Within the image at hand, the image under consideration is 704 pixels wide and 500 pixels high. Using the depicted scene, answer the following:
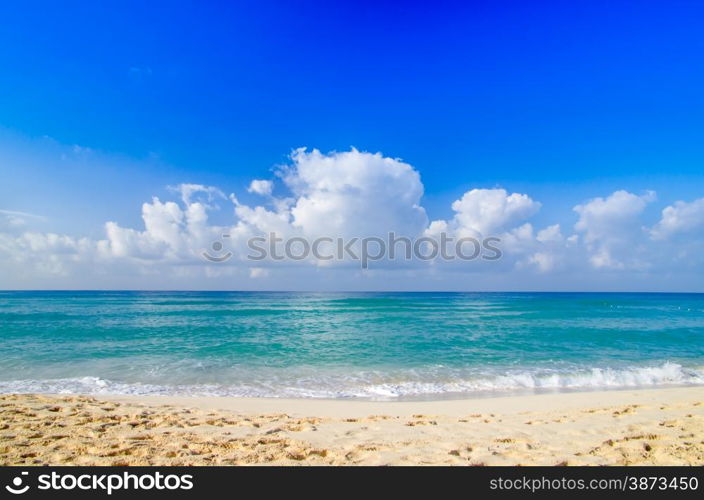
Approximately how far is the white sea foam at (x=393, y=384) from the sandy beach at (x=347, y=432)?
1423mm

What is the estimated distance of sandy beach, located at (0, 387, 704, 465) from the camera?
17.2 ft

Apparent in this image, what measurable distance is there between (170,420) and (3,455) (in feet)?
8.94

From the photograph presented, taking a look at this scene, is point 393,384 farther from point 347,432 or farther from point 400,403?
point 347,432

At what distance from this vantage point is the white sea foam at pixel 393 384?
434 inches

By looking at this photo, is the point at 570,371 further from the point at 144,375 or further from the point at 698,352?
the point at 144,375

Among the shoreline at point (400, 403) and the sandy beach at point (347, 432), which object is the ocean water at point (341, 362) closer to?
the shoreline at point (400, 403)

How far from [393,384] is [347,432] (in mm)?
5777

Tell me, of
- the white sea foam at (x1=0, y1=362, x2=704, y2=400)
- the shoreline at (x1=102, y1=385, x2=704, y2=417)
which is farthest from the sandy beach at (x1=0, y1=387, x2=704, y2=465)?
the white sea foam at (x1=0, y1=362, x2=704, y2=400)

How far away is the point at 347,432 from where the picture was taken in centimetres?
666

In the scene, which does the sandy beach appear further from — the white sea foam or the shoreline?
the white sea foam

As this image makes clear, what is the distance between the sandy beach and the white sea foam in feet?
4.67
